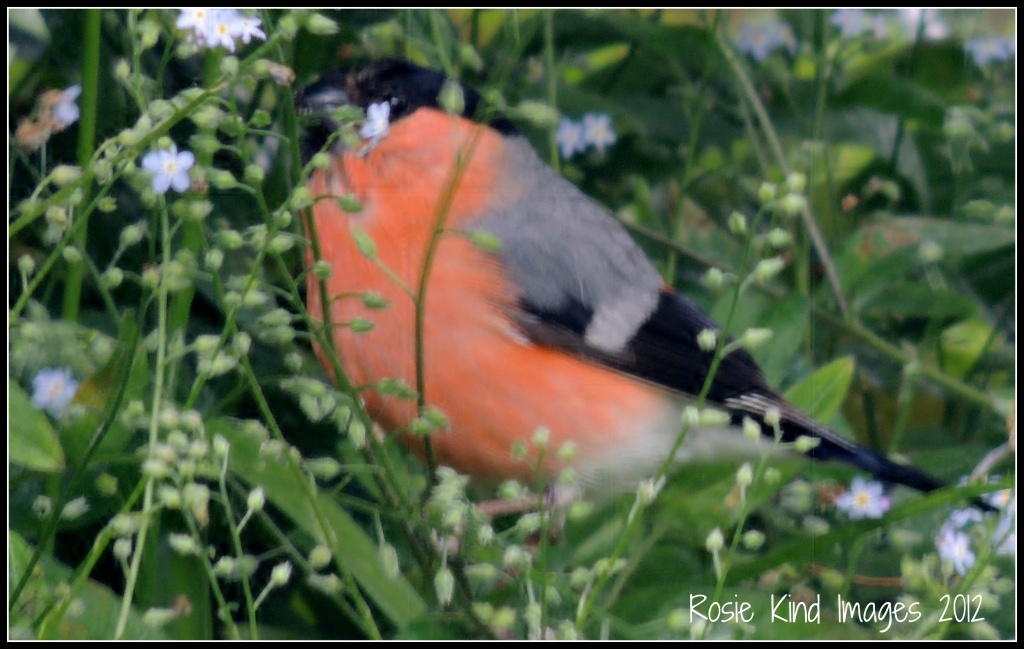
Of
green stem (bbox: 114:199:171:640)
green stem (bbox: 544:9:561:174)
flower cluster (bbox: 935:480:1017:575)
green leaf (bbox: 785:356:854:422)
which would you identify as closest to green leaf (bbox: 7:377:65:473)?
green stem (bbox: 114:199:171:640)

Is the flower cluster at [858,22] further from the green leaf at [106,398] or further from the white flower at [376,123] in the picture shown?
the green leaf at [106,398]

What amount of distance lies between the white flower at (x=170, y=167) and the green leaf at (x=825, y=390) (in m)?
0.71

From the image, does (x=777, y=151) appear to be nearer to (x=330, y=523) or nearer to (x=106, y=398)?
(x=330, y=523)

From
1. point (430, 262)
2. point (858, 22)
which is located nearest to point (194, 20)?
point (430, 262)

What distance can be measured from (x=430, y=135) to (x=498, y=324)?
0.82 feet

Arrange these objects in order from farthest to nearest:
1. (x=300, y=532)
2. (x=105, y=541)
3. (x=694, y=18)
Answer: (x=694, y=18) → (x=300, y=532) → (x=105, y=541)

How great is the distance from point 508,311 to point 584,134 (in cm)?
23

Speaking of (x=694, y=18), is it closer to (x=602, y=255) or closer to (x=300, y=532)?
(x=602, y=255)

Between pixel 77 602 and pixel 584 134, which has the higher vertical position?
pixel 584 134

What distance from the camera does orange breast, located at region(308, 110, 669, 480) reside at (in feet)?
3.93

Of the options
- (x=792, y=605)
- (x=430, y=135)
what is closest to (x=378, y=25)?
(x=430, y=135)

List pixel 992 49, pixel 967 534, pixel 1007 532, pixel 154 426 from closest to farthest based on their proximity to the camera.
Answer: pixel 154 426
pixel 1007 532
pixel 967 534
pixel 992 49

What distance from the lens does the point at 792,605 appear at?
123cm

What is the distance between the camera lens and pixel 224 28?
1156 mm
